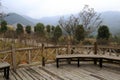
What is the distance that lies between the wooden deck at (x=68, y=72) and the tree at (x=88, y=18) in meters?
13.2

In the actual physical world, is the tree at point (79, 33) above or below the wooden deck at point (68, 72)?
above

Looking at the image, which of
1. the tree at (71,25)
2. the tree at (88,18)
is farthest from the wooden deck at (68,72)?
the tree at (88,18)

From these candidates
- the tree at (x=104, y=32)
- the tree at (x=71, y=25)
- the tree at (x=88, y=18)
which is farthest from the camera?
the tree at (x=88, y=18)

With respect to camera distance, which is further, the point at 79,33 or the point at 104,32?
the point at 79,33

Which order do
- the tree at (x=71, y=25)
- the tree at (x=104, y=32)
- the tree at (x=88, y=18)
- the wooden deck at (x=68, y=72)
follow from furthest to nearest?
the tree at (x=88, y=18) < the tree at (x=71, y=25) < the tree at (x=104, y=32) < the wooden deck at (x=68, y=72)

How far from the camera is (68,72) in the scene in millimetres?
7516

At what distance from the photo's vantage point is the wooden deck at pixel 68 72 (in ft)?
22.3

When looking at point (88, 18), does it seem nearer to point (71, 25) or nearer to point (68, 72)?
point (71, 25)

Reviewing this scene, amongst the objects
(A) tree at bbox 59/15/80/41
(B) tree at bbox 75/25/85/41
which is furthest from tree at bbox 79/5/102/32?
(B) tree at bbox 75/25/85/41

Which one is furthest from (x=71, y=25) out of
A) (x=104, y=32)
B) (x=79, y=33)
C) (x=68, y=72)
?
(x=68, y=72)

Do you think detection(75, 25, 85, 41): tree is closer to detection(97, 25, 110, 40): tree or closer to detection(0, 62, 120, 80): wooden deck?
detection(97, 25, 110, 40): tree

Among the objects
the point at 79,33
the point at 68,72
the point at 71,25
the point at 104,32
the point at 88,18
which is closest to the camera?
the point at 68,72

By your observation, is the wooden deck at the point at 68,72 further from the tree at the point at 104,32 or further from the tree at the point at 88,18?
the tree at the point at 88,18

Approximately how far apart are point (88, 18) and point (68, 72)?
50.0 ft
